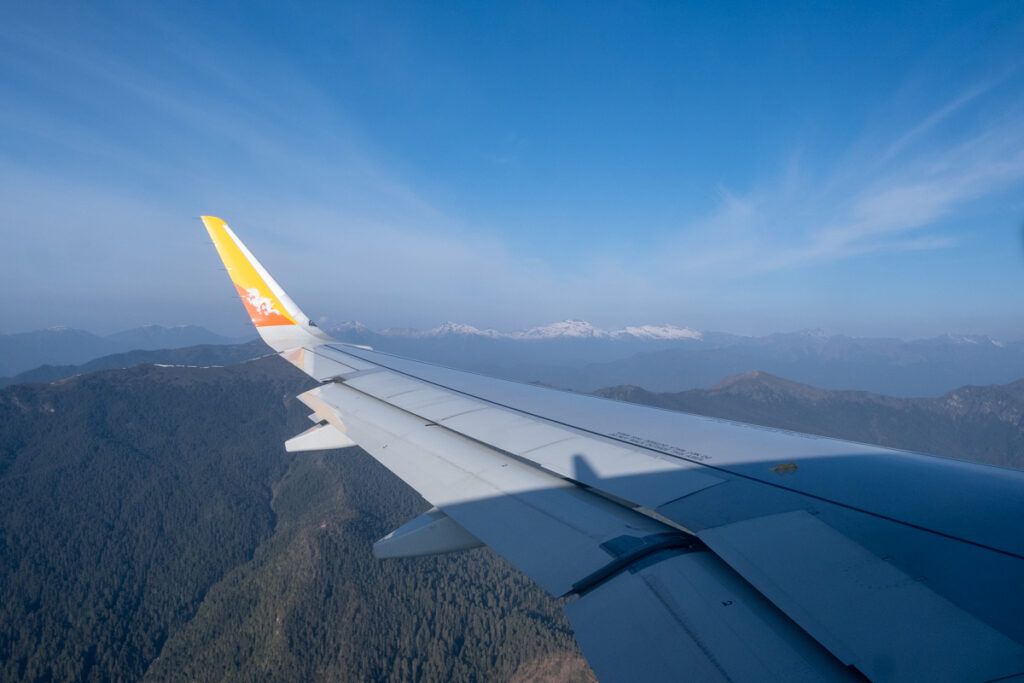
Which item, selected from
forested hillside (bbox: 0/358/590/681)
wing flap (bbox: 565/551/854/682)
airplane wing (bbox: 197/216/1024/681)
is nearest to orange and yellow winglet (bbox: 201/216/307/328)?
airplane wing (bbox: 197/216/1024/681)

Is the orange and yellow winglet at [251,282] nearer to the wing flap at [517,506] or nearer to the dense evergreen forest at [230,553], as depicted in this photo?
the wing flap at [517,506]

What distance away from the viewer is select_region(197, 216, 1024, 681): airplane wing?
1649 millimetres

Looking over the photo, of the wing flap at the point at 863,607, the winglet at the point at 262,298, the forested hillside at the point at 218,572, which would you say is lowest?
the forested hillside at the point at 218,572

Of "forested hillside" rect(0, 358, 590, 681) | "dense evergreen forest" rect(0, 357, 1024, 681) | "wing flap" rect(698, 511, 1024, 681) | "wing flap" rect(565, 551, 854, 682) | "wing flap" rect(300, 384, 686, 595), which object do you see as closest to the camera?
"wing flap" rect(698, 511, 1024, 681)

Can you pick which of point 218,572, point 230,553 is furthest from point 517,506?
point 230,553

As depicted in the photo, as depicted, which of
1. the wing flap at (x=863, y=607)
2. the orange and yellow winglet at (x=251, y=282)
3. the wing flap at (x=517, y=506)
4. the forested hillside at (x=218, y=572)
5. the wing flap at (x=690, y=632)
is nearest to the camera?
the wing flap at (x=863, y=607)

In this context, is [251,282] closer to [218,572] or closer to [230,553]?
[218,572]

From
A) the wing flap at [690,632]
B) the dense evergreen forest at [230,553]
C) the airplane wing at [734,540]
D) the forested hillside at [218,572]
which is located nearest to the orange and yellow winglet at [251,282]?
the airplane wing at [734,540]

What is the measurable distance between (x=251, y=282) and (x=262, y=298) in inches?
21.4

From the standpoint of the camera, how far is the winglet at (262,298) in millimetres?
8641

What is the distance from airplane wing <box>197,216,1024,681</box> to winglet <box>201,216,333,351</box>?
621 centimetres

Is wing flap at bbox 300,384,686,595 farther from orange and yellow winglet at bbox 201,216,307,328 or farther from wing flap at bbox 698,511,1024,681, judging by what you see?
orange and yellow winglet at bbox 201,216,307,328

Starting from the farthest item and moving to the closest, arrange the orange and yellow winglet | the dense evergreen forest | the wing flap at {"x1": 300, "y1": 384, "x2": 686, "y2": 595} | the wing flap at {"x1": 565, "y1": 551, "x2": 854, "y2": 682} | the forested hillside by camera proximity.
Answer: the dense evergreen forest → the forested hillside → the orange and yellow winglet → the wing flap at {"x1": 300, "y1": 384, "x2": 686, "y2": 595} → the wing flap at {"x1": 565, "y1": 551, "x2": 854, "y2": 682}

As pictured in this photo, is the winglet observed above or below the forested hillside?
above
